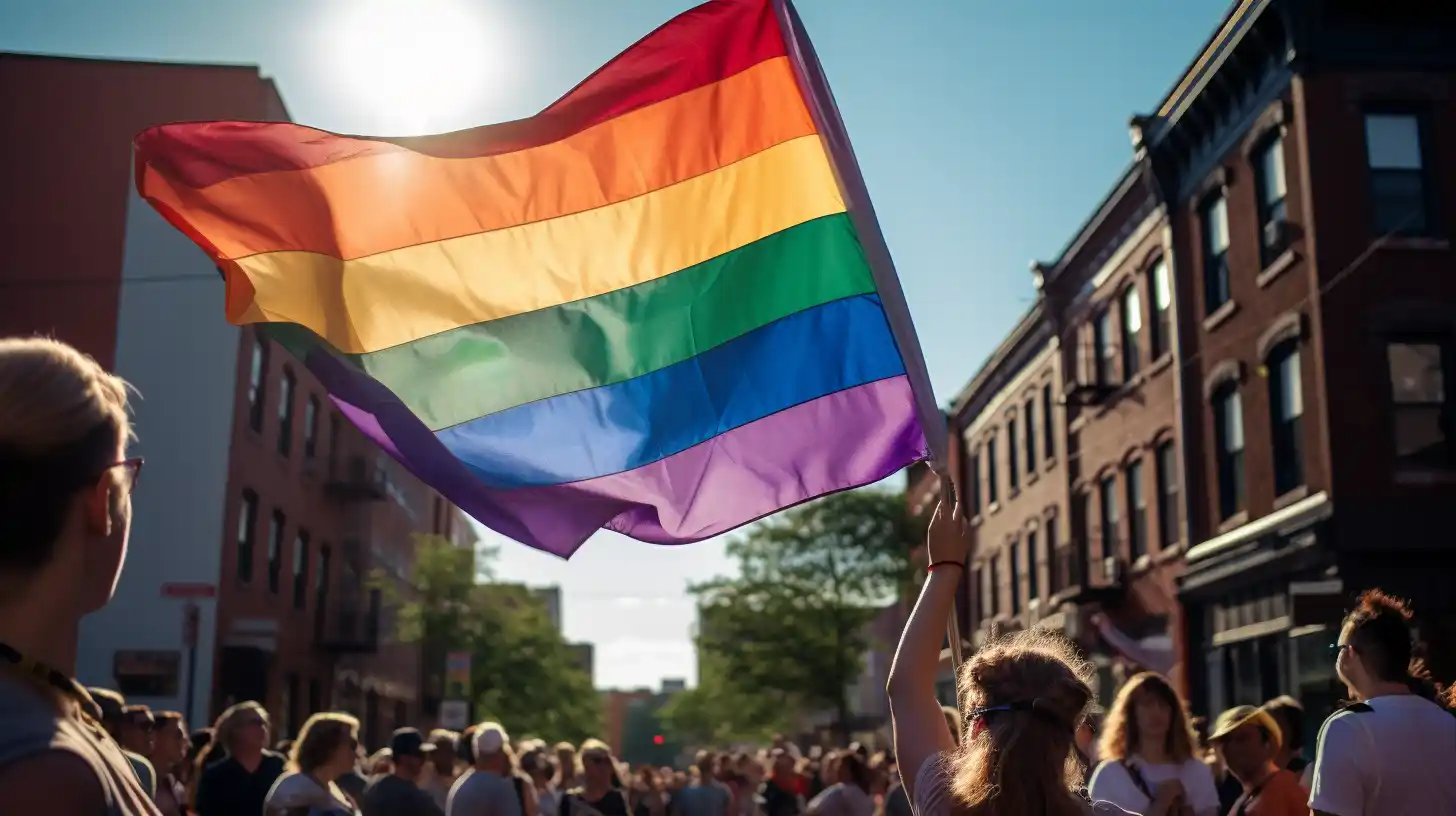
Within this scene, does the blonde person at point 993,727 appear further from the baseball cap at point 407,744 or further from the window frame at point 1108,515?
the window frame at point 1108,515

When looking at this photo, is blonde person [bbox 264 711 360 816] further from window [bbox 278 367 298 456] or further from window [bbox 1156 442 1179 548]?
window [bbox 278 367 298 456]

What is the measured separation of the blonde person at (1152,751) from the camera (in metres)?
A: 6.36

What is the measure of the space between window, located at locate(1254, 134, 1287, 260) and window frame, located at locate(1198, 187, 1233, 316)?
4.77ft

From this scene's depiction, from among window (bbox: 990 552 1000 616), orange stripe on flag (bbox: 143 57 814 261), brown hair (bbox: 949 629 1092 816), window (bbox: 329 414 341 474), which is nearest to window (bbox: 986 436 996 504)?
window (bbox: 990 552 1000 616)

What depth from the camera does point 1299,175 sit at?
71.7 ft

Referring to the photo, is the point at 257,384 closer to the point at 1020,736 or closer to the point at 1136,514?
the point at 1136,514

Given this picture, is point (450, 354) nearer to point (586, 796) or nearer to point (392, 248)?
point (392, 248)

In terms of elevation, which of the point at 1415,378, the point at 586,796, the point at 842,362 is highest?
the point at 1415,378

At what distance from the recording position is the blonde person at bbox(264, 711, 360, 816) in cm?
758

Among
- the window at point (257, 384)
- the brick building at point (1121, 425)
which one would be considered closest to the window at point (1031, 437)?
the brick building at point (1121, 425)

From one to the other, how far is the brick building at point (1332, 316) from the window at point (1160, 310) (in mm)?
3032

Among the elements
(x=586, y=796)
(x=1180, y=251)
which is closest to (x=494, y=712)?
(x=1180, y=251)

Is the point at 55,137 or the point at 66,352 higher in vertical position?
the point at 55,137

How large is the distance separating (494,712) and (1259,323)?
83.2 ft
